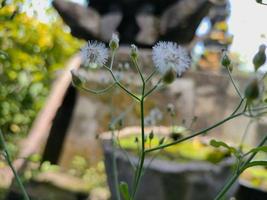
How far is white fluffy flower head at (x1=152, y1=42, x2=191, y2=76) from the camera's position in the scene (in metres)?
0.62

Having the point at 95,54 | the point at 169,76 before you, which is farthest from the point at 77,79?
the point at 169,76

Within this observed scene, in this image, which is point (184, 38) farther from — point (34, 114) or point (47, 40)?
point (34, 114)

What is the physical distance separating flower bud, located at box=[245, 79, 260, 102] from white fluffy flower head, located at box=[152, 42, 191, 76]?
9 centimetres

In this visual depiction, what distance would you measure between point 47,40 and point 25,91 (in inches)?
14.4

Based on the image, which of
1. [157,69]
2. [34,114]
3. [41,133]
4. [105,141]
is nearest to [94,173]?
[41,133]

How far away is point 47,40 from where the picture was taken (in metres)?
2.51

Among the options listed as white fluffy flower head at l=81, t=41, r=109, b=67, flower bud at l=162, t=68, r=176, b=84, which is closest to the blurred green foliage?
white fluffy flower head at l=81, t=41, r=109, b=67

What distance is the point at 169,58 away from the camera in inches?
24.5

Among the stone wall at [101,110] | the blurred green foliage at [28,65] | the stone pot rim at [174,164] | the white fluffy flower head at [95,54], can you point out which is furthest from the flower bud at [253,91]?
the stone wall at [101,110]

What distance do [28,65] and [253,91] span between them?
6.29 ft

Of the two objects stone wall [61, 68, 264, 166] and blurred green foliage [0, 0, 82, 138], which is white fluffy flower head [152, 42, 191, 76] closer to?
blurred green foliage [0, 0, 82, 138]

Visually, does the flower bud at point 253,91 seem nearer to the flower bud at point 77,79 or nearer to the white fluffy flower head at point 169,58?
the white fluffy flower head at point 169,58

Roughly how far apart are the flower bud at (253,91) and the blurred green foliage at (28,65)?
4.17 feet

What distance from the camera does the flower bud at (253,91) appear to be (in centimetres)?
57
